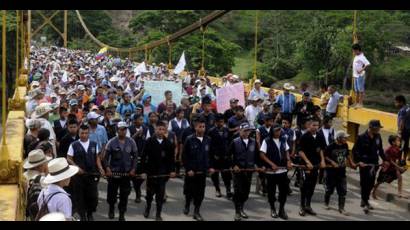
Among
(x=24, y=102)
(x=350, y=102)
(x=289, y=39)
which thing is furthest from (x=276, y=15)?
(x=24, y=102)

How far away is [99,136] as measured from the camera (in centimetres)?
927

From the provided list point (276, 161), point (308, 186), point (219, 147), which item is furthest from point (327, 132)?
point (219, 147)

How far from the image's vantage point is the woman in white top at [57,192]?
4.86 meters

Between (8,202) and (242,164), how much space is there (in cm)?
396

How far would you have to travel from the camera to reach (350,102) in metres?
13.0

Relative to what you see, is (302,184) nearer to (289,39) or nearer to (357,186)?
(357,186)

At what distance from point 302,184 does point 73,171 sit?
4.77 m

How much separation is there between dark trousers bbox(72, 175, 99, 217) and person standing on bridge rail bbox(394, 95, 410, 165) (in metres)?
4.58

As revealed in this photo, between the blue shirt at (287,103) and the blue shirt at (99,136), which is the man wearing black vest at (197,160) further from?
the blue shirt at (287,103)

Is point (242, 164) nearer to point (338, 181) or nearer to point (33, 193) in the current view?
point (338, 181)

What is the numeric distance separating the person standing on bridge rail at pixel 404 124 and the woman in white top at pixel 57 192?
6.27 metres

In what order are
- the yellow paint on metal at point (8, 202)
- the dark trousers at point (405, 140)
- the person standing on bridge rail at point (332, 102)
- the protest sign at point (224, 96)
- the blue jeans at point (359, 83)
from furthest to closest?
1. the person standing on bridge rail at point (332, 102)
2. the blue jeans at point (359, 83)
3. the protest sign at point (224, 96)
4. the dark trousers at point (405, 140)
5. the yellow paint on metal at point (8, 202)

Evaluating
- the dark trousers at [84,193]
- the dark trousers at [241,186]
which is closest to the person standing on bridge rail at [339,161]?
A: the dark trousers at [241,186]

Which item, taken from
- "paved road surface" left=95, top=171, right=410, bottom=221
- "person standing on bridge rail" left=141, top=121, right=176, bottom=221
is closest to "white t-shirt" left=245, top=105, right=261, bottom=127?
"paved road surface" left=95, top=171, right=410, bottom=221
